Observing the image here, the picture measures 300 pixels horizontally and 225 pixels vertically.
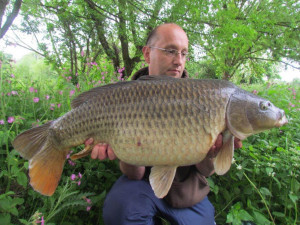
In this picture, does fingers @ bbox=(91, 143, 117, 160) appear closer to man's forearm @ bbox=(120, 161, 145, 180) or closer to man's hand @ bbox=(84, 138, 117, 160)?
man's hand @ bbox=(84, 138, 117, 160)

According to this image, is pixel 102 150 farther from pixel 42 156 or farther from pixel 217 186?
pixel 217 186

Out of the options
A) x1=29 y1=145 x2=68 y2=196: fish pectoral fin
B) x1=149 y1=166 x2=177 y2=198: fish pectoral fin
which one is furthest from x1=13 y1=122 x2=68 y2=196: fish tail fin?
x1=149 y1=166 x2=177 y2=198: fish pectoral fin

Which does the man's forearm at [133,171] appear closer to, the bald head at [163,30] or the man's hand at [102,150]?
the man's hand at [102,150]

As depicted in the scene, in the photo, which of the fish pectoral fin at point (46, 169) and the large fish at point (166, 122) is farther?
the fish pectoral fin at point (46, 169)

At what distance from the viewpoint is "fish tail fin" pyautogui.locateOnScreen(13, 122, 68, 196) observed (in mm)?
1146

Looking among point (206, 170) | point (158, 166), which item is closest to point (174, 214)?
point (206, 170)

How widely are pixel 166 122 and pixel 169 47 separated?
845mm

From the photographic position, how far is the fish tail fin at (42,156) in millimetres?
1146

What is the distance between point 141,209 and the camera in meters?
1.30

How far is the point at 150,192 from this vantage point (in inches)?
55.0

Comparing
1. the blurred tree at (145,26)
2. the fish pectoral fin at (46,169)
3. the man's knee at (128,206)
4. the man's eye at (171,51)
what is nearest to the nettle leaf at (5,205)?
the fish pectoral fin at (46,169)

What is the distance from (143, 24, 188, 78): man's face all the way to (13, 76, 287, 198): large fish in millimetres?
555

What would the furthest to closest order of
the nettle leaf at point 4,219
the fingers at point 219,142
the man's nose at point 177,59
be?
the man's nose at point 177,59, the fingers at point 219,142, the nettle leaf at point 4,219

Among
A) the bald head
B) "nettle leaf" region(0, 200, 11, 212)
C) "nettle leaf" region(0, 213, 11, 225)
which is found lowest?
"nettle leaf" region(0, 213, 11, 225)
